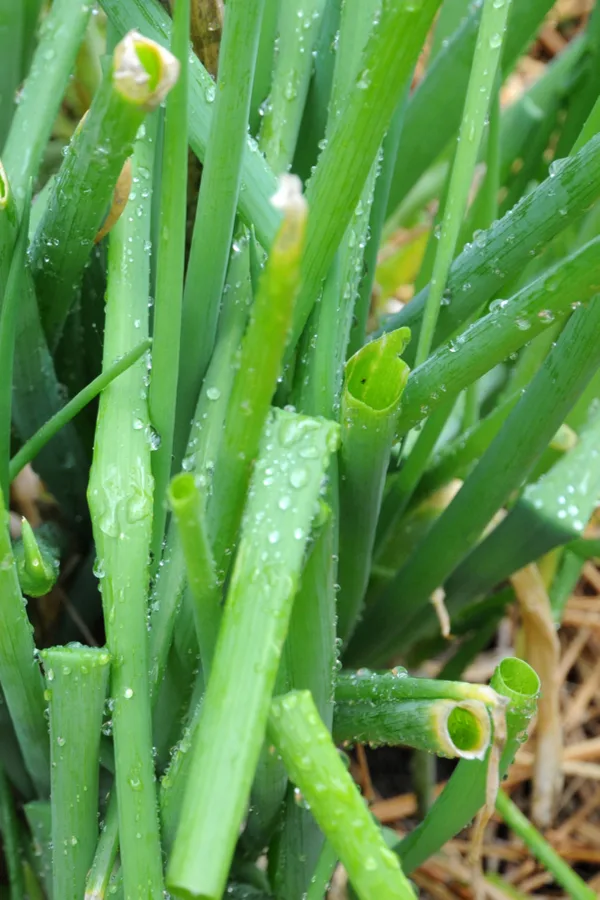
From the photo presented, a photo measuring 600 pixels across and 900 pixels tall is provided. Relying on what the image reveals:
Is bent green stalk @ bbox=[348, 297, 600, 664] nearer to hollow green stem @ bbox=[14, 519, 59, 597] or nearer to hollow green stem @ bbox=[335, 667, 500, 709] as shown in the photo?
hollow green stem @ bbox=[335, 667, 500, 709]

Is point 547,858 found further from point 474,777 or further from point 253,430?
point 253,430

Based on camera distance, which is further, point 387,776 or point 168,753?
point 387,776

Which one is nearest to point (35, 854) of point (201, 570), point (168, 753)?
point (168, 753)

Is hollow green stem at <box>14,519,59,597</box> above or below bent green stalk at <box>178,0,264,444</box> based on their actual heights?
below

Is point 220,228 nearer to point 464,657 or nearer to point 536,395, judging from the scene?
point 536,395

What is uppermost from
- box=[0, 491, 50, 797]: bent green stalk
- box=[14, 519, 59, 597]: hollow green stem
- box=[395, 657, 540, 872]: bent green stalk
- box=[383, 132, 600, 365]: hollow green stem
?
box=[383, 132, 600, 365]: hollow green stem

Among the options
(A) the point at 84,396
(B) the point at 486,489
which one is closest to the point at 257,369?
(A) the point at 84,396

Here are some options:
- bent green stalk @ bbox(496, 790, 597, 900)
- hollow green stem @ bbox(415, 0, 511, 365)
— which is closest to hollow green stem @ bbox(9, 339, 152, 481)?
hollow green stem @ bbox(415, 0, 511, 365)
